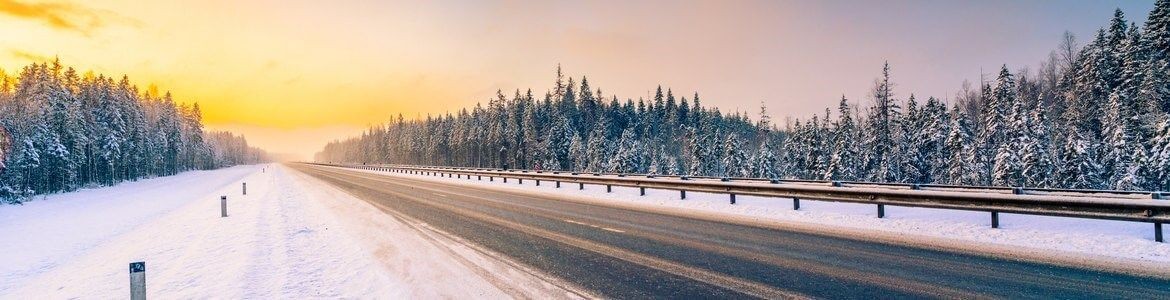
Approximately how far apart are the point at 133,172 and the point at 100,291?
301 ft

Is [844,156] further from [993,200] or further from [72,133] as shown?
[72,133]

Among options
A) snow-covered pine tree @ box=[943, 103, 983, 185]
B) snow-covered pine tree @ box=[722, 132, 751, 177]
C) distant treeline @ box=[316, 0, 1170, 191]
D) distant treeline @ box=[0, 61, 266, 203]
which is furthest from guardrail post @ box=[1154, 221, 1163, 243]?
distant treeline @ box=[0, 61, 266, 203]

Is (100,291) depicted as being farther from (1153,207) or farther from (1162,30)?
(1162,30)

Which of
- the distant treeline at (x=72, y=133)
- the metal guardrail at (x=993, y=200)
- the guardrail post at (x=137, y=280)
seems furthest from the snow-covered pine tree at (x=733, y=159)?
the distant treeline at (x=72, y=133)

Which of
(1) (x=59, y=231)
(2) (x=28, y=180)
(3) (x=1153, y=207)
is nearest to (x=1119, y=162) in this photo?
(3) (x=1153, y=207)

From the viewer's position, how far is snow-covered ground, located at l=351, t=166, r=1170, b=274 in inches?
291

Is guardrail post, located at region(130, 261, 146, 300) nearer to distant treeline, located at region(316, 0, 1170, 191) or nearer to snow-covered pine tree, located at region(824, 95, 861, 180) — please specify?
distant treeline, located at region(316, 0, 1170, 191)

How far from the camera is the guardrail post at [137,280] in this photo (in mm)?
5156

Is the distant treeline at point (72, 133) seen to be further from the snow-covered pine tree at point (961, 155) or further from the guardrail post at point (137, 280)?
the snow-covered pine tree at point (961, 155)

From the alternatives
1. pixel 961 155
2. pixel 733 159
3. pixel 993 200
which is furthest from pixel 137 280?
pixel 733 159

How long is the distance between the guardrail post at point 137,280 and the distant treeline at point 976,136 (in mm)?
38590

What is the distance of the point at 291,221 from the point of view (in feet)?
48.6

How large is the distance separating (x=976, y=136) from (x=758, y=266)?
2207 inches

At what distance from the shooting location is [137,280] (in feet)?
17.1
